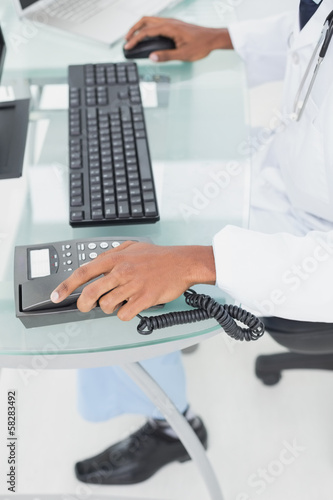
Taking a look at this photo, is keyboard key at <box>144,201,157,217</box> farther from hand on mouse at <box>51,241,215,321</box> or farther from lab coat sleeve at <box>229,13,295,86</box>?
lab coat sleeve at <box>229,13,295,86</box>

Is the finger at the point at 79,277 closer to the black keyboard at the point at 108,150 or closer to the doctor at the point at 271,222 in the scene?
the doctor at the point at 271,222

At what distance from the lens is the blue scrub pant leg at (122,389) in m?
1.31

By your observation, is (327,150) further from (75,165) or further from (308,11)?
(75,165)

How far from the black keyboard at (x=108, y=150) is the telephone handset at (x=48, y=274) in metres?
0.08

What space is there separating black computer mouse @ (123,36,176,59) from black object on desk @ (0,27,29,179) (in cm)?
29

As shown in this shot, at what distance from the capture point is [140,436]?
1457mm

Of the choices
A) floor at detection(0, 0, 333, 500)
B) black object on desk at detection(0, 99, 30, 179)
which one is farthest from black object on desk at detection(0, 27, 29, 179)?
floor at detection(0, 0, 333, 500)

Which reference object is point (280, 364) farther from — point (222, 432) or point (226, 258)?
point (226, 258)

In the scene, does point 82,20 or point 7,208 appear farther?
point 82,20

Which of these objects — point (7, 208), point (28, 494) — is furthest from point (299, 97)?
point (28, 494)

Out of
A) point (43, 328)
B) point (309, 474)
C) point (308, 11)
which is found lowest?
point (309, 474)

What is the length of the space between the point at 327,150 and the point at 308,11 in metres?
0.32

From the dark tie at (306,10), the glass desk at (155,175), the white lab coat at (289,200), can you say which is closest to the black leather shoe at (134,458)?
the glass desk at (155,175)

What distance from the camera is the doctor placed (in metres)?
0.84
